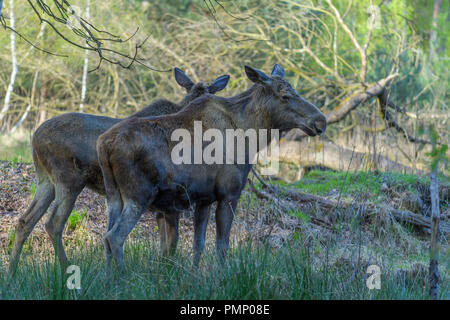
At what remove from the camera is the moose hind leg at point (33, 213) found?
19.9 ft

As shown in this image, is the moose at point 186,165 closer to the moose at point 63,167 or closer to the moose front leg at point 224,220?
the moose front leg at point 224,220

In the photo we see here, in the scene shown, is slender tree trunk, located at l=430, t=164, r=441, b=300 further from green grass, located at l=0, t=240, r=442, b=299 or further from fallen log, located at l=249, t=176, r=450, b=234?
fallen log, located at l=249, t=176, r=450, b=234

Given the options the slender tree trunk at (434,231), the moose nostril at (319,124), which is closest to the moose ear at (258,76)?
the moose nostril at (319,124)

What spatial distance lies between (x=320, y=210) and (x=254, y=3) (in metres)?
10.1

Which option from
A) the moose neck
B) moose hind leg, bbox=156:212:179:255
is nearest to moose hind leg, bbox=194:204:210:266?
moose hind leg, bbox=156:212:179:255

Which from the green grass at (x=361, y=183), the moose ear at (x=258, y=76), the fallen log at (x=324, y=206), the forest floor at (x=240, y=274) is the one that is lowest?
the forest floor at (x=240, y=274)

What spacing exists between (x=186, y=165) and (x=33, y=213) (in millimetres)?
2214

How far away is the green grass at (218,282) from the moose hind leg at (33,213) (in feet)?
3.32

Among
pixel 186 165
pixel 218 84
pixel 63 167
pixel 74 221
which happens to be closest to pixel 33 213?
pixel 63 167

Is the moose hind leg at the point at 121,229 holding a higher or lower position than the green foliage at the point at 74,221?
higher
